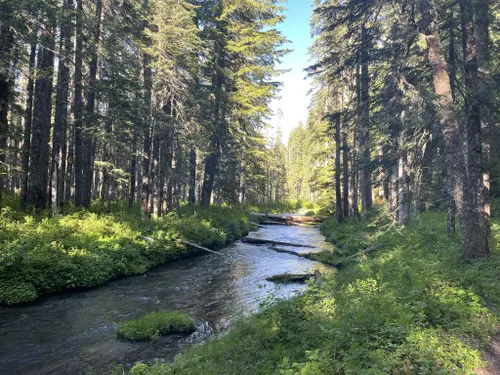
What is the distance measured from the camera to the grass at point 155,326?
27.3ft

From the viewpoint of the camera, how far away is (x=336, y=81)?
87.0 feet

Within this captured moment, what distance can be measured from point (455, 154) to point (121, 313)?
1050 centimetres

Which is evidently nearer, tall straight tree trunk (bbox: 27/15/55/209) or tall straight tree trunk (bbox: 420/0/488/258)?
tall straight tree trunk (bbox: 420/0/488/258)

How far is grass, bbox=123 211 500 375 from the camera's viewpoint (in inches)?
193

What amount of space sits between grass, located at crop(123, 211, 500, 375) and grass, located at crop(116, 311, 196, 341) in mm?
1735

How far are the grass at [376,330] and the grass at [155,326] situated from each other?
68.3 inches

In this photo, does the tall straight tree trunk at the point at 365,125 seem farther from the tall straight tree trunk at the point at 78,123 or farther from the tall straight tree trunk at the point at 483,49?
the tall straight tree trunk at the point at 78,123

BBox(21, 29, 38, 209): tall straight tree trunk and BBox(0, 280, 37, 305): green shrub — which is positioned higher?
BBox(21, 29, 38, 209): tall straight tree trunk

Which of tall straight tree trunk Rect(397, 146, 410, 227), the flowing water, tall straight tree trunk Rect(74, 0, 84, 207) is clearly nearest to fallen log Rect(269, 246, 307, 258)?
the flowing water

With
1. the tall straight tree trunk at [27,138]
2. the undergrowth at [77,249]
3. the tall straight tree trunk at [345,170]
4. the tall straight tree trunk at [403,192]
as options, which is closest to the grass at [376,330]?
the undergrowth at [77,249]

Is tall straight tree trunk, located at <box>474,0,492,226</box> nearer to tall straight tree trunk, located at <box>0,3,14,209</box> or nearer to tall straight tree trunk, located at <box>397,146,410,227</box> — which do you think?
tall straight tree trunk, located at <box>397,146,410,227</box>

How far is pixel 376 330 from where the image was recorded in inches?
227

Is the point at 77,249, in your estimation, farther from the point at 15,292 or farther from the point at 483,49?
the point at 483,49

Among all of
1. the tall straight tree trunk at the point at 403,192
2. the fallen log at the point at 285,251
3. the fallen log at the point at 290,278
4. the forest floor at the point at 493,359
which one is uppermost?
the tall straight tree trunk at the point at 403,192
